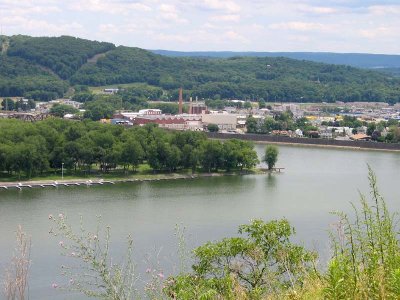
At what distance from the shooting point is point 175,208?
8227mm

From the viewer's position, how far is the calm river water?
5.83m

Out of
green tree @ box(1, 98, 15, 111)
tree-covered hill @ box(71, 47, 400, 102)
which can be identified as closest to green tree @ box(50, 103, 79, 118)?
green tree @ box(1, 98, 15, 111)

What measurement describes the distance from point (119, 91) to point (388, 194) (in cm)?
1936

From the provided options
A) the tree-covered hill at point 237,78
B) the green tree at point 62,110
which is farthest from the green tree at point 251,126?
the tree-covered hill at point 237,78

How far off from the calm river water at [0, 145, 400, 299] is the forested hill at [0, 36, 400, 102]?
17.3 meters

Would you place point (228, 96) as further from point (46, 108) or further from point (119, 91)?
point (46, 108)

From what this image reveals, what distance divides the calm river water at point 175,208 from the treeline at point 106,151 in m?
0.61

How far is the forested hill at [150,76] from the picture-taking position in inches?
1183

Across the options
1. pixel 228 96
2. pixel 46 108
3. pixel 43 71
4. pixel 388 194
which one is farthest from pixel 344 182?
pixel 43 71

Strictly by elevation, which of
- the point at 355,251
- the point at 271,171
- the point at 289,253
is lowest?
the point at 271,171

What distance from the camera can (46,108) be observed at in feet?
78.2

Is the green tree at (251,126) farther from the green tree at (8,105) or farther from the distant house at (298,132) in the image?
the green tree at (8,105)

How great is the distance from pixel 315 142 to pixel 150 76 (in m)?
15.2

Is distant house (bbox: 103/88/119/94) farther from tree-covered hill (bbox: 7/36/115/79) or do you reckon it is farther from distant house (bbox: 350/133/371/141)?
distant house (bbox: 350/133/371/141)
